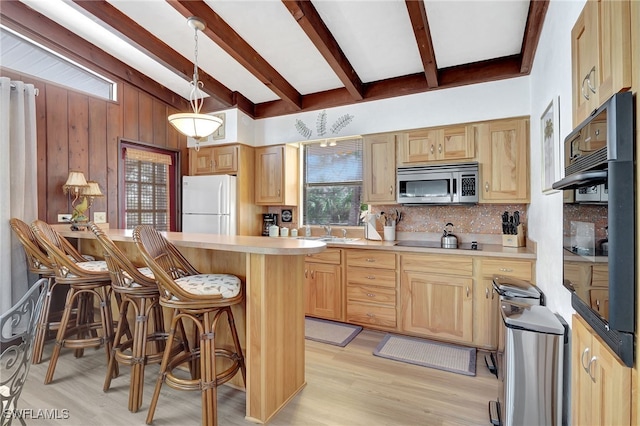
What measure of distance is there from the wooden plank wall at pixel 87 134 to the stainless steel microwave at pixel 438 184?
3335 mm

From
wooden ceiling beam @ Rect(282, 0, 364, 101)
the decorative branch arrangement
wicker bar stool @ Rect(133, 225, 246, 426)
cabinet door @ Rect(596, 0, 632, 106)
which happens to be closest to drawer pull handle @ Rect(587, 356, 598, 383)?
cabinet door @ Rect(596, 0, 632, 106)

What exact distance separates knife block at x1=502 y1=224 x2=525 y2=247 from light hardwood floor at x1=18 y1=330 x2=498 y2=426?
118cm

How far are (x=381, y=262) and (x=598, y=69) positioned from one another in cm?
239

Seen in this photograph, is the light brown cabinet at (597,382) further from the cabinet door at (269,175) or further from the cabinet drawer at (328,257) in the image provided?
the cabinet door at (269,175)

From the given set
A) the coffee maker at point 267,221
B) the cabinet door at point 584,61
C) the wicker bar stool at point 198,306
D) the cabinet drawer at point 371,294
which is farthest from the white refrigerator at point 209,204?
the cabinet door at point 584,61

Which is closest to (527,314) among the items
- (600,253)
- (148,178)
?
(600,253)

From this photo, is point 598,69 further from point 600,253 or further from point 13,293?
point 13,293

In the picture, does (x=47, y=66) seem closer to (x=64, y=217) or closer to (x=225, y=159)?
(x=64, y=217)

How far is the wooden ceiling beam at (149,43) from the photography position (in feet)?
9.16

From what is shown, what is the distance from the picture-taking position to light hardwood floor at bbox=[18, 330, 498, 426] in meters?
1.87

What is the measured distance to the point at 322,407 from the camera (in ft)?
6.51

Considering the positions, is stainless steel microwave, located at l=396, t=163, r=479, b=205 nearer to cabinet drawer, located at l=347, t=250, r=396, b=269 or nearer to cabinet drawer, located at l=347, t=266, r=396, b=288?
cabinet drawer, located at l=347, t=250, r=396, b=269

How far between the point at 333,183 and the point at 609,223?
347 cm

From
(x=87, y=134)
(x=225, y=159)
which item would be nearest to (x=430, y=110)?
(x=225, y=159)
